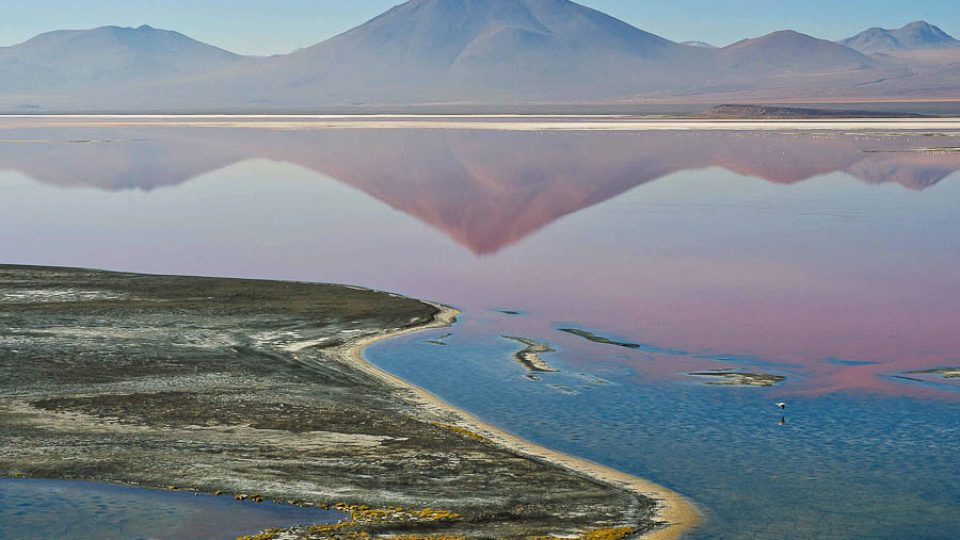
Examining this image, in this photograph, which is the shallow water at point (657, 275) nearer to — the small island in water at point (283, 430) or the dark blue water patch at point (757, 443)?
the dark blue water patch at point (757, 443)

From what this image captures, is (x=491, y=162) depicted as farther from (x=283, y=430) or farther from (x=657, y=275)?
(x=283, y=430)

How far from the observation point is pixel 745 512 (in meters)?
12.4

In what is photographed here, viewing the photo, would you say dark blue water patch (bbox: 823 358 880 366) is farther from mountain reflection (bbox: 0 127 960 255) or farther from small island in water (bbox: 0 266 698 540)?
mountain reflection (bbox: 0 127 960 255)

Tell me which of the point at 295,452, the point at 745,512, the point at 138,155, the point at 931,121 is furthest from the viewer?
the point at 931,121

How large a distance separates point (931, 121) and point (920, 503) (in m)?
114

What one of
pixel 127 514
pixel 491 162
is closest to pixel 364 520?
pixel 127 514

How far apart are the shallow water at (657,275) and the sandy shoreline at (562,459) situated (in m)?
0.28

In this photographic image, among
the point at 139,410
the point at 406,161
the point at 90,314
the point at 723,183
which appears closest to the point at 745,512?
the point at 139,410

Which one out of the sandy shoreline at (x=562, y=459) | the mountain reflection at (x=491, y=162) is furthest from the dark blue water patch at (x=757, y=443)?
the mountain reflection at (x=491, y=162)

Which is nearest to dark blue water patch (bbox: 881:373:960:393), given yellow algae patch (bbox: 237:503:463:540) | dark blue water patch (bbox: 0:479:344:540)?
yellow algae patch (bbox: 237:503:463:540)

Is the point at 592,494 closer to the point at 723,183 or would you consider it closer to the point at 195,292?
the point at 195,292

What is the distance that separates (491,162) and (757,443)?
5008cm

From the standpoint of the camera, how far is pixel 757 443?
1459cm

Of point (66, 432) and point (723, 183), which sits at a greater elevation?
point (723, 183)
